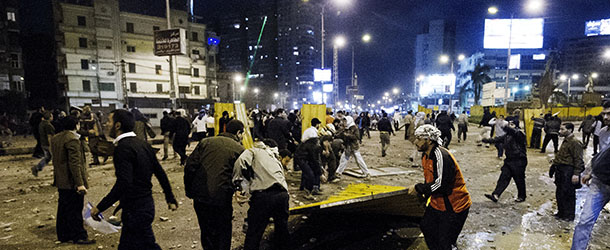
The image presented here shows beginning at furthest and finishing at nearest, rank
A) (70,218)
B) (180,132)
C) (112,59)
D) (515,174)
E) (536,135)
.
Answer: (112,59) → (536,135) → (180,132) → (515,174) → (70,218)

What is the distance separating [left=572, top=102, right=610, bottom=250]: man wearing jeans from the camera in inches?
135

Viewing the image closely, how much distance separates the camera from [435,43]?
348 feet

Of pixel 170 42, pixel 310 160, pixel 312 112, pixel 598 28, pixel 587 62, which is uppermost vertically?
pixel 598 28

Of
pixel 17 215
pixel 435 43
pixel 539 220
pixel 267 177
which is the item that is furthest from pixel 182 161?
pixel 435 43

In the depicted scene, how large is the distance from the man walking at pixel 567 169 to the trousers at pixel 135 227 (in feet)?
22.3

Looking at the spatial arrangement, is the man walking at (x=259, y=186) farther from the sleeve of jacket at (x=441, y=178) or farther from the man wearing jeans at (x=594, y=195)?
the man wearing jeans at (x=594, y=195)

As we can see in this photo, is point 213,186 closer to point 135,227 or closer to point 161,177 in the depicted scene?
point 161,177

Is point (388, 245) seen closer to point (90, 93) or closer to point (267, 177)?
point (267, 177)

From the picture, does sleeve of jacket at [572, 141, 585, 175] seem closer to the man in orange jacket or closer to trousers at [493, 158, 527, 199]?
trousers at [493, 158, 527, 199]

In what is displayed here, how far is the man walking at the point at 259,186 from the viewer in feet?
10.9

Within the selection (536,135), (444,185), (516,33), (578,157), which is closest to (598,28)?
(516,33)

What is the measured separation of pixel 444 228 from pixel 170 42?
40.2 feet

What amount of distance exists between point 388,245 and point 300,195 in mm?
2956

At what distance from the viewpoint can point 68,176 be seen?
4.10m
